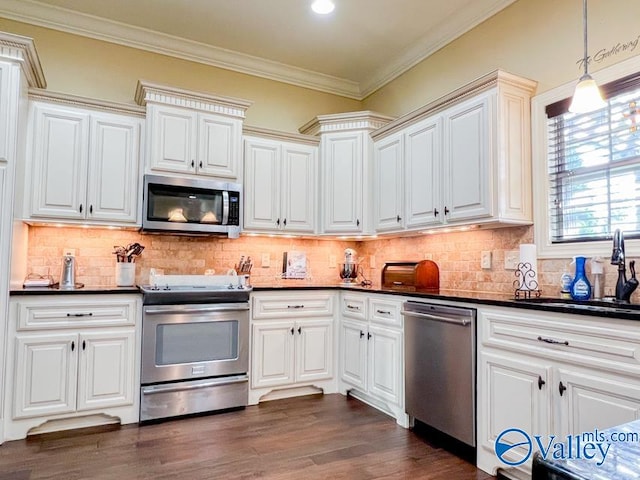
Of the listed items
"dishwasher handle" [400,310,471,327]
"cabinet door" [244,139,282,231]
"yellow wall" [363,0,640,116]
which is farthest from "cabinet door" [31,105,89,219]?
"yellow wall" [363,0,640,116]

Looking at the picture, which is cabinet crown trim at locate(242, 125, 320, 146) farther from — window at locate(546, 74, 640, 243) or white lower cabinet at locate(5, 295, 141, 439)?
window at locate(546, 74, 640, 243)

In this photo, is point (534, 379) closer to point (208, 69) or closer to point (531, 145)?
point (531, 145)

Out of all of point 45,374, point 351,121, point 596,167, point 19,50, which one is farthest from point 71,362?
point 596,167

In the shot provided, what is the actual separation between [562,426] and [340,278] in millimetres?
2712

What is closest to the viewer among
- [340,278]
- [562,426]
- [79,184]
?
[562,426]

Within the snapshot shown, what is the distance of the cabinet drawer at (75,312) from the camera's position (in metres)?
2.72

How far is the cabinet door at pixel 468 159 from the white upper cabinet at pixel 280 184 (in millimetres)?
1415

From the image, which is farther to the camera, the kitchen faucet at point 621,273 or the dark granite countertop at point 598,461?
the kitchen faucet at point 621,273

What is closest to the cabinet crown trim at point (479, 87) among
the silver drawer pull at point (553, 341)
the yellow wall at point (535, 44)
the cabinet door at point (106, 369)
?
the yellow wall at point (535, 44)

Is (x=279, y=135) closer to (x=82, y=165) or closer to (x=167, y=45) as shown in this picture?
(x=167, y=45)

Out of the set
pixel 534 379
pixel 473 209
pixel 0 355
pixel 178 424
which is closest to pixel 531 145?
pixel 473 209

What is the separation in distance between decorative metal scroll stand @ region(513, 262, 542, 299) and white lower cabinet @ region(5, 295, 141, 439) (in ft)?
8.34

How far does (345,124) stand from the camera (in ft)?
13.1

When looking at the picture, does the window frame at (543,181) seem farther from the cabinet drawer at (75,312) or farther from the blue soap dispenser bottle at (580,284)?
the cabinet drawer at (75,312)
